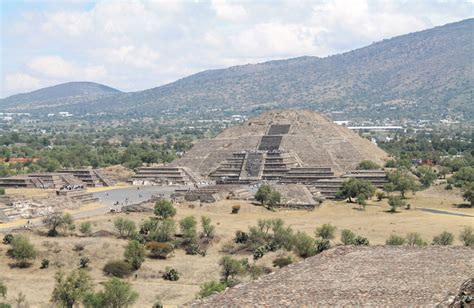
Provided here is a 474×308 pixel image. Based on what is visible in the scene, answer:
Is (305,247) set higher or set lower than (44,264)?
higher

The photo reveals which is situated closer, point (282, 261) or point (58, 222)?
point (282, 261)

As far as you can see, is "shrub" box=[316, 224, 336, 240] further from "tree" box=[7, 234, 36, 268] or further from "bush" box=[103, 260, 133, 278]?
"tree" box=[7, 234, 36, 268]

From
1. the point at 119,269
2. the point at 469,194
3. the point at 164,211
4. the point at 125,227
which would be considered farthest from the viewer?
the point at 469,194

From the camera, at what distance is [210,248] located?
53.2 metres

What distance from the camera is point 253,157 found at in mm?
103188

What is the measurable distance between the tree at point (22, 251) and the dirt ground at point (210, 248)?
0.66 m

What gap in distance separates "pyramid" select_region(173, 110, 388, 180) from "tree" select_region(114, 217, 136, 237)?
41702 mm

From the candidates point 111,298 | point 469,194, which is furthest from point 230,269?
point 469,194

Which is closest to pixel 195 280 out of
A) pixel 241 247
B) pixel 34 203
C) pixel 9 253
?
pixel 241 247

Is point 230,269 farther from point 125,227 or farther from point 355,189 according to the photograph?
point 355,189

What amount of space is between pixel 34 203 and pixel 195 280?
31749 millimetres

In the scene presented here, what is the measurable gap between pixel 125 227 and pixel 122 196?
1197 inches

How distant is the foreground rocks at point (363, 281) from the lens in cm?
2020

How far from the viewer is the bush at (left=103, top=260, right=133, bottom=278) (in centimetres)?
4575
